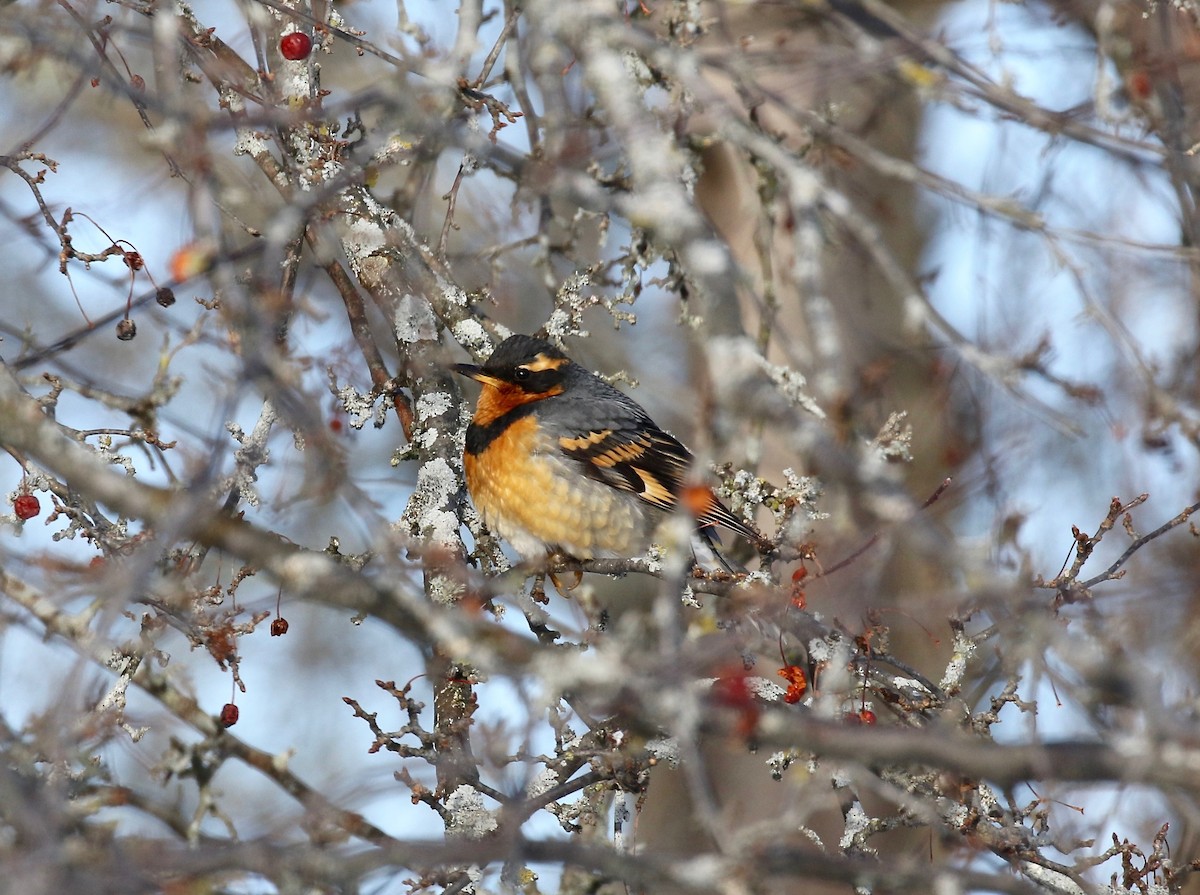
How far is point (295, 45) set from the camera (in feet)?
16.0

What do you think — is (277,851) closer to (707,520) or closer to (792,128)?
(707,520)

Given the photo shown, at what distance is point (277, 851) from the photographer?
274 centimetres

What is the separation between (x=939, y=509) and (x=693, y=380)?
19.2 feet

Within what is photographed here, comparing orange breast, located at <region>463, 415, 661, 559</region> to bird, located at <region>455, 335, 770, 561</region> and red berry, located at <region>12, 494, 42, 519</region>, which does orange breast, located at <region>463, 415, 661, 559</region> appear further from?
red berry, located at <region>12, 494, 42, 519</region>

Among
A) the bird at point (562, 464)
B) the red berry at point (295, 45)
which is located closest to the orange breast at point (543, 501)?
the bird at point (562, 464)

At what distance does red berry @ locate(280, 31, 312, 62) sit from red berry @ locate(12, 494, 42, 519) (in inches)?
79.4

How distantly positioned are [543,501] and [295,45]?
8.12 feet

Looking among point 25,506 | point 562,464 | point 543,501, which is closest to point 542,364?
point 562,464

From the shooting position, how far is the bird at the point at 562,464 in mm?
6125

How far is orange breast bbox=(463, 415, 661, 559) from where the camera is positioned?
6.11 metres

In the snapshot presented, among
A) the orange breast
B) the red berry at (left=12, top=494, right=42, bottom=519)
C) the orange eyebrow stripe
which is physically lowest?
the red berry at (left=12, top=494, right=42, bottom=519)

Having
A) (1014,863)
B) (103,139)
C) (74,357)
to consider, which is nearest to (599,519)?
(1014,863)

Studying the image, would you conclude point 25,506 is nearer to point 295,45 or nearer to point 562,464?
point 295,45

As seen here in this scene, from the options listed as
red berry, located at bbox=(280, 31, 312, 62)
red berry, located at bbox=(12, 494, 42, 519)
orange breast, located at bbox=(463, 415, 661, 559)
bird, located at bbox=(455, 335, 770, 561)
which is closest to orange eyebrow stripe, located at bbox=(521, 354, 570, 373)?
→ bird, located at bbox=(455, 335, 770, 561)
